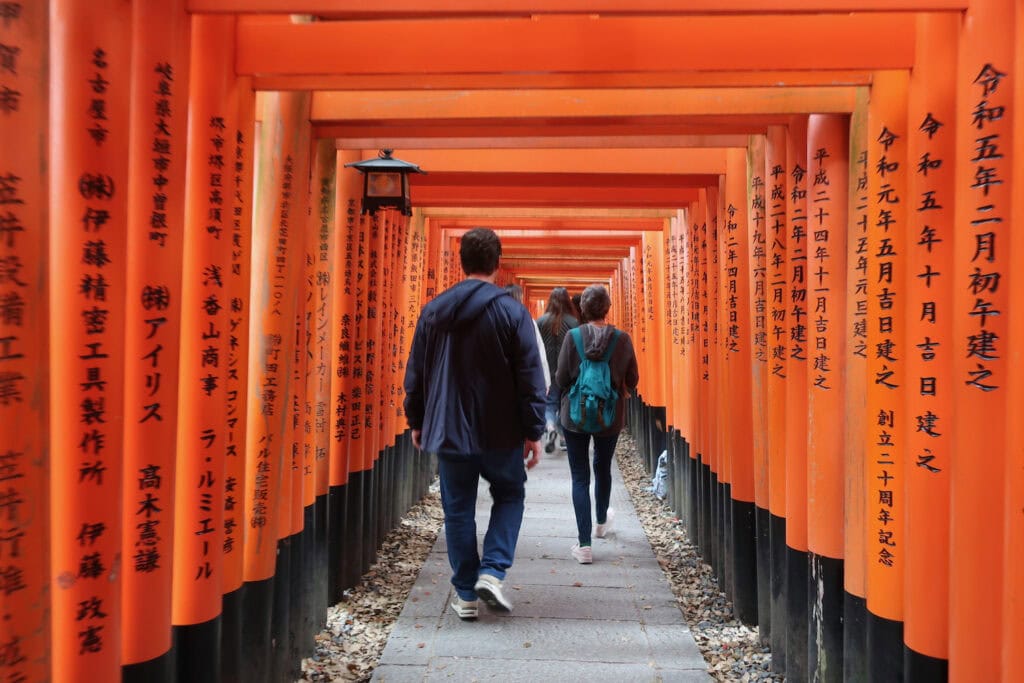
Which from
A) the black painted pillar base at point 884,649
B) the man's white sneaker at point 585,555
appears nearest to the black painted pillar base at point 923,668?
the black painted pillar base at point 884,649

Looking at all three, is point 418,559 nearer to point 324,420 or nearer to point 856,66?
point 324,420

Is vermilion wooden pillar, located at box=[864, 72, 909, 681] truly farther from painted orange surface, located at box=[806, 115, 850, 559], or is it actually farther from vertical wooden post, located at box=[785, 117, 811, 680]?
vertical wooden post, located at box=[785, 117, 811, 680]

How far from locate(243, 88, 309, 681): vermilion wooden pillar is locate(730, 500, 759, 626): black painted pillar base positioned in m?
2.60

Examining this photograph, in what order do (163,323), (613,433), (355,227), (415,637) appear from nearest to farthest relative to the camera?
(163,323) → (415,637) → (355,227) → (613,433)

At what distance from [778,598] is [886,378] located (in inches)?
60.4

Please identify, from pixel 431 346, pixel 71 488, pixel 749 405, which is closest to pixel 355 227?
pixel 431 346

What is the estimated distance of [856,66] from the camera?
8.37 feet

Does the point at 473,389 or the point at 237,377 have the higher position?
the point at 237,377

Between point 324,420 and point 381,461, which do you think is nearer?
point 324,420

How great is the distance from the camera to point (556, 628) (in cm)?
417

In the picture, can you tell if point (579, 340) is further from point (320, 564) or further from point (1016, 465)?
point (1016, 465)

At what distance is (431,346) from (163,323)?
186 centimetres

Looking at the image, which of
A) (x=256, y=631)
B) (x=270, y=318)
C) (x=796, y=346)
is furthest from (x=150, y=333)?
(x=796, y=346)

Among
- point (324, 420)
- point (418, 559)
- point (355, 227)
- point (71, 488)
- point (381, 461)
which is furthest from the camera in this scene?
point (381, 461)
